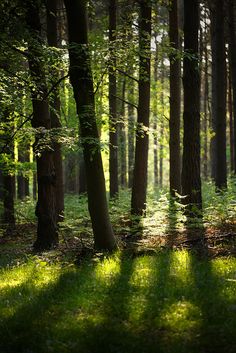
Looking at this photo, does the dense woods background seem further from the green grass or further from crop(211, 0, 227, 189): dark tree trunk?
crop(211, 0, 227, 189): dark tree trunk

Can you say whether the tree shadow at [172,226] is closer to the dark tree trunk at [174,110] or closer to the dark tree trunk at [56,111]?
the dark tree trunk at [56,111]

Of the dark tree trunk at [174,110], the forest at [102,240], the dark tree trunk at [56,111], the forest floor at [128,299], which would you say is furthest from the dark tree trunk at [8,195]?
the forest floor at [128,299]

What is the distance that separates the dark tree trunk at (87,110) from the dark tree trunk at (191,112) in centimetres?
362

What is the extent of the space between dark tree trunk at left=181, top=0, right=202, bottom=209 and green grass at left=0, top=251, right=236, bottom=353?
199 inches

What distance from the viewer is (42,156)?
12594 mm

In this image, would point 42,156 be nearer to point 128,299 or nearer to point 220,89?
point 128,299

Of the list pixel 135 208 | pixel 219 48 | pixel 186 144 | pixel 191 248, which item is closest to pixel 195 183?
pixel 186 144

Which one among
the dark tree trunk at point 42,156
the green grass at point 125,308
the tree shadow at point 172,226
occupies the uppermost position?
the dark tree trunk at point 42,156

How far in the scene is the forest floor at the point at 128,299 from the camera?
5707 mm

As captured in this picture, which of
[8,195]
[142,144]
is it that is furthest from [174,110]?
A: [8,195]

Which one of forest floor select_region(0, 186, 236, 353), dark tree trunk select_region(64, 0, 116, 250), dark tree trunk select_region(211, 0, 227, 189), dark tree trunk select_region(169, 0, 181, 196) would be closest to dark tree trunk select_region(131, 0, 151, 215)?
dark tree trunk select_region(169, 0, 181, 196)

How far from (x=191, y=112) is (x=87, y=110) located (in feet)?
15.6

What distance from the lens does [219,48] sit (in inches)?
804

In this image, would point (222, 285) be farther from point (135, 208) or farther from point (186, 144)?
point (135, 208)
